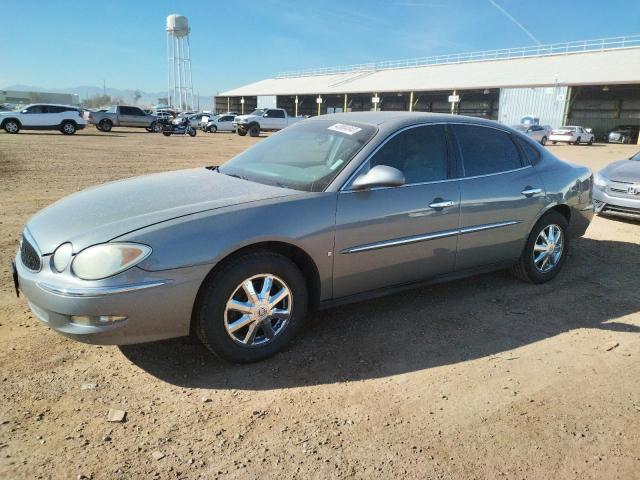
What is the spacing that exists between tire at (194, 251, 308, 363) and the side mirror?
0.73 m

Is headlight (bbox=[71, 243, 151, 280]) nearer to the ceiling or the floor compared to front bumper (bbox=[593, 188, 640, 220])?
nearer to the ceiling

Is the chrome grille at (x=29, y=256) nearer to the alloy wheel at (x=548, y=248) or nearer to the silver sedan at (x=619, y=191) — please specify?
the alloy wheel at (x=548, y=248)

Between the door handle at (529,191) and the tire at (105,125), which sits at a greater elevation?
the door handle at (529,191)

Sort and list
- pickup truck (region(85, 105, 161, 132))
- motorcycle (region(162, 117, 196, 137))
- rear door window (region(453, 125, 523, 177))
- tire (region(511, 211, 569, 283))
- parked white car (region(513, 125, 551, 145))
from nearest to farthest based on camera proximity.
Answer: rear door window (region(453, 125, 523, 177))
tire (region(511, 211, 569, 283))
motorcycle (region(162, 117, 196, 137))
pickup truck (region(85, 105, 161, 132))
parked white car (region(513, 125, 551, 145))

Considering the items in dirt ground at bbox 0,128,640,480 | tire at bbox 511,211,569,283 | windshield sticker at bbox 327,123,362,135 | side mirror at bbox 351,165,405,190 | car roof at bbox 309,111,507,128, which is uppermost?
car roof at bbox 309,111,507,128

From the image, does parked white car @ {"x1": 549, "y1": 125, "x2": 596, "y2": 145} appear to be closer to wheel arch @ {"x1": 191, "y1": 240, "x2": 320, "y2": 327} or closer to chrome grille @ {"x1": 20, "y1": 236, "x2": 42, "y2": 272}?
wheel arch @ {"x1": 191, "y1": 240, "x2": 320, "y2": 327}

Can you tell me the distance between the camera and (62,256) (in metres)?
2.79

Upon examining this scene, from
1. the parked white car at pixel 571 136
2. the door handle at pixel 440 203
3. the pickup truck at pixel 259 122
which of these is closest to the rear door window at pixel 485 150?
the door handle at pixel 440 203

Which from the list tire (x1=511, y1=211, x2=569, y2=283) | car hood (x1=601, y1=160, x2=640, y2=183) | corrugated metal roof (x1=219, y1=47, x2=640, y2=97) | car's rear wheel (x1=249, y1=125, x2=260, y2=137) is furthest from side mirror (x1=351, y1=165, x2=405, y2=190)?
corrugated metal roof (x1=219, y1=47, x2=640, y2=97)

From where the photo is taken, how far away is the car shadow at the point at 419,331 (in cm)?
315

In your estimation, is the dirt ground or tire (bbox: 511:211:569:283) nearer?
the dirt ground

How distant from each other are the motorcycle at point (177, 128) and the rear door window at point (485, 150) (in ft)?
91.2

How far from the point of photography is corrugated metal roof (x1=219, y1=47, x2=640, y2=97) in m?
39.0

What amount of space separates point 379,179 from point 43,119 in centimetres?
2661
